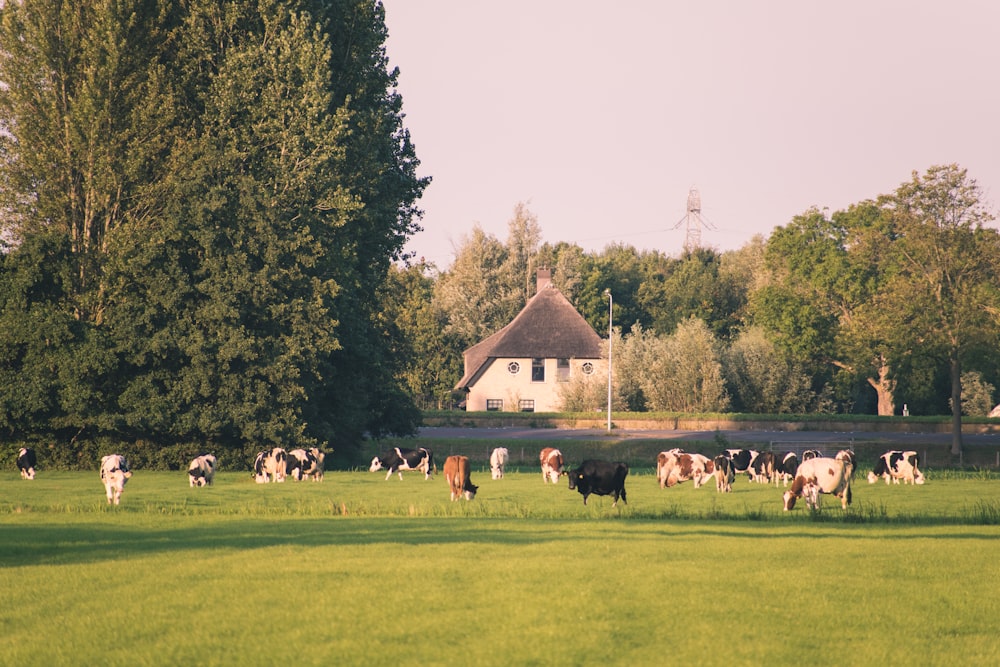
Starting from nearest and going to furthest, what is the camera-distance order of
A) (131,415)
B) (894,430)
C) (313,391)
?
(131,415) → (313,391) → (894,430)

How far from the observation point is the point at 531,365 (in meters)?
99.2

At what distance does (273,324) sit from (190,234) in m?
5.15

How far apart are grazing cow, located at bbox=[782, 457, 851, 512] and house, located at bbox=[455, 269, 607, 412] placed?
66.3m

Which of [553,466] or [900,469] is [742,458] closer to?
[900,469]

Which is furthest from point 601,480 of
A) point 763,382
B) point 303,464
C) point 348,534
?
point 763,382

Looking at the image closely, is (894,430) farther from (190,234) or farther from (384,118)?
(190,234)

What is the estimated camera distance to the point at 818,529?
25.4 meters

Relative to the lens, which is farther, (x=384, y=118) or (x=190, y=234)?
(x=384, y=118)

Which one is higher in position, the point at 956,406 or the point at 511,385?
the point at 511,385

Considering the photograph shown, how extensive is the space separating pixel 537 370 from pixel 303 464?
2354 inches

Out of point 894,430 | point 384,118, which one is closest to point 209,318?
point 384,118

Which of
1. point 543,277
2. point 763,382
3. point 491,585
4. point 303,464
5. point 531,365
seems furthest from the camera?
point 543,277

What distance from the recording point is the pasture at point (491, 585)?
485 inches

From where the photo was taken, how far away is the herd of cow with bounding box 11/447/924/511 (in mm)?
30500
